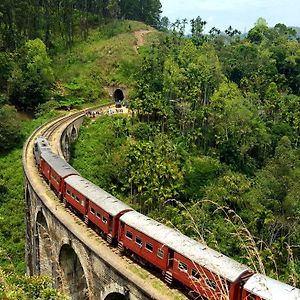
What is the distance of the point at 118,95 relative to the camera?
266ft

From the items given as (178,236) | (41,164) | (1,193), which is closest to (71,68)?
(1,193)

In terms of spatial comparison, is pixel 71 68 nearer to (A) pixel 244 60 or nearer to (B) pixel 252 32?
(A) pixel 244 60

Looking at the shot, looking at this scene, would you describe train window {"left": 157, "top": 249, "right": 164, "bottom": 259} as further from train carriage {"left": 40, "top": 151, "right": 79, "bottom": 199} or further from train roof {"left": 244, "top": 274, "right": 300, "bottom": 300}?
train carriage {"left": 40, "top": 151, "right": 79, "bottom": 199}

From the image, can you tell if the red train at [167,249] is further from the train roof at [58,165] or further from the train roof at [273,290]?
the train roof at [58,165]

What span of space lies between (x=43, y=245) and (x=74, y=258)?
4.74 meters

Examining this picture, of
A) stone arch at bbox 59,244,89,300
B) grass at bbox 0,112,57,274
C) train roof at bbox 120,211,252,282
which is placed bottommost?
grass at bbox 0,112,57,274

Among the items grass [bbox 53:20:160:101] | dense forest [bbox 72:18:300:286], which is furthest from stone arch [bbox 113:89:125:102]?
dense forest [bbox 72:18:300:286]

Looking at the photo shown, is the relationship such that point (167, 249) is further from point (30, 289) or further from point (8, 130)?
point (8, 130)

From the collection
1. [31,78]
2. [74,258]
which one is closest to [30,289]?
[74,258]

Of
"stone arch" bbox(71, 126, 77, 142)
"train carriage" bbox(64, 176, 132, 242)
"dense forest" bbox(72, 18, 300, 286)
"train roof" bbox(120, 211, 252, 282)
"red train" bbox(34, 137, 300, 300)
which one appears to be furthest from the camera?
"stone arch" bbox(71, 126, 77, 142)

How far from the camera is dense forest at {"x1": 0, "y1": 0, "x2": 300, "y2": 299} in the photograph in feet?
143

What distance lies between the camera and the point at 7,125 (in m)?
Answer: 51.6

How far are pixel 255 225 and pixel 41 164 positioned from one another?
71.1ft

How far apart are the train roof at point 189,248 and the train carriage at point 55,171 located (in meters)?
8.80
